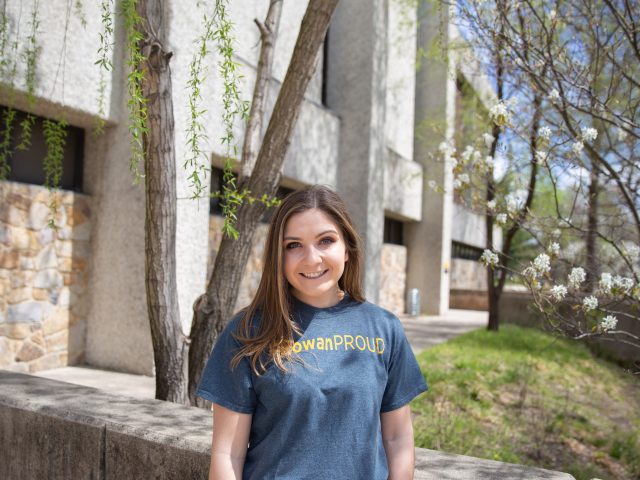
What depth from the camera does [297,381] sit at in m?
1.57

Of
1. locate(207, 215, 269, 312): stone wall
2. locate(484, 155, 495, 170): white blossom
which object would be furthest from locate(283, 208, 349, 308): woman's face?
locate(207, 215, 269, 312): stone wall

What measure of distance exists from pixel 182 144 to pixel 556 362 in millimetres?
6430

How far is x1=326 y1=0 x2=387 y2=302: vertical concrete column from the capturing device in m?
10.2

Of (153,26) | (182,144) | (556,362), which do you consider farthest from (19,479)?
(556,362)

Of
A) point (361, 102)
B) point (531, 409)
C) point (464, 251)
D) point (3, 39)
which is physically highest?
point (361, 102)

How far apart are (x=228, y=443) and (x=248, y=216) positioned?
202 cm

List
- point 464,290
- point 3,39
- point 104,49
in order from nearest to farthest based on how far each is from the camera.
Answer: point 104,49
point 3,39
point 464,290

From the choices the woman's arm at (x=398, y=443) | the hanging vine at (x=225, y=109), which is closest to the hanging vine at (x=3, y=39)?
the hanging vine at (x=225, y=109)

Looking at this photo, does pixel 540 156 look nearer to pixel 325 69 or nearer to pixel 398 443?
pixel 398 443

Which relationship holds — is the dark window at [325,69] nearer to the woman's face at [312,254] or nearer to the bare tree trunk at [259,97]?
the bare tree trunk at [259,97]

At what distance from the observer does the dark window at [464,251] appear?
67.3 feet

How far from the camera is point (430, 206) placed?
15.5m

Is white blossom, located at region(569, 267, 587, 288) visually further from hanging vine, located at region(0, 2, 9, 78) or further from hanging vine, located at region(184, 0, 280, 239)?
hanging vine, located at region(0, 2, 9, 78)

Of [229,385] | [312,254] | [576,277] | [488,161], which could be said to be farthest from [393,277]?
[229,385]
